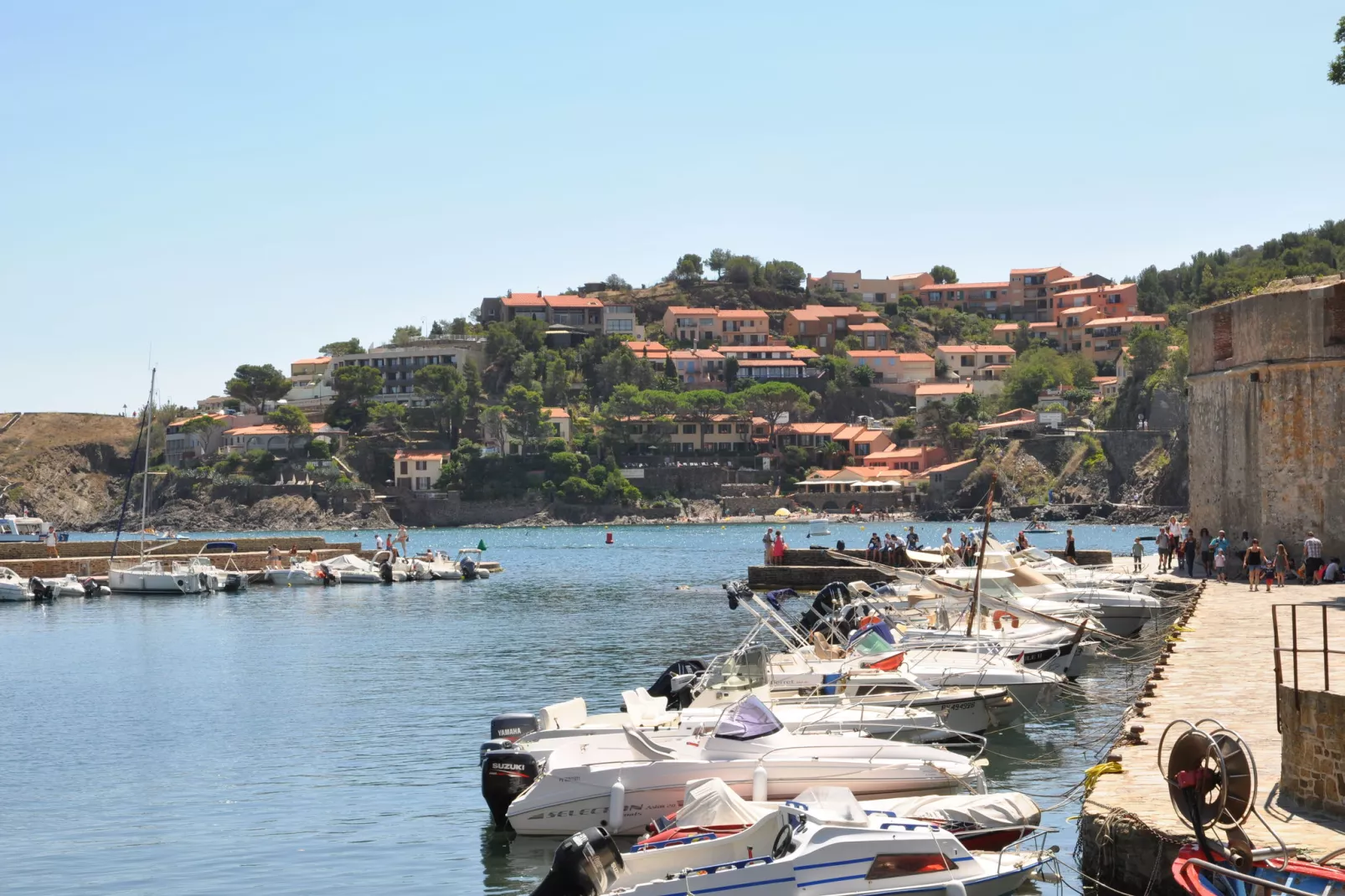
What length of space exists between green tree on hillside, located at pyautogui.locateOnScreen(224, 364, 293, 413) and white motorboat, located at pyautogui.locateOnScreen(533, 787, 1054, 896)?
518ft

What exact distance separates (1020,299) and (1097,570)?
15534 centimetres

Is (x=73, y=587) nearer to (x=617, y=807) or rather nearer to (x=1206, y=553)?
(x=1206, y=553)

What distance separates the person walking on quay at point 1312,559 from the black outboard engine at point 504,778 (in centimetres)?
1977

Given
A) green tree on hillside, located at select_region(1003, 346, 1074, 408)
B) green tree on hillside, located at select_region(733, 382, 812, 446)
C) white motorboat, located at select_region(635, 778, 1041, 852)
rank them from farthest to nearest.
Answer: green tree on hillside, located at select_region(1003, 346, 1074, 408) < green tree on hillside, located at select_region(733, 382, 812, 446) < white motorboat, located at select_region(635, 778, 1041, 852)

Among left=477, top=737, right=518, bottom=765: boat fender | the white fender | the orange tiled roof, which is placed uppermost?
the orange tiled roof

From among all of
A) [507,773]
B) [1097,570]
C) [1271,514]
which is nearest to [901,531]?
[1097,570]

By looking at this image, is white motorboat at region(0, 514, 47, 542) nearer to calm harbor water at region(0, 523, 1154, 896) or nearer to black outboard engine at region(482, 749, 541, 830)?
calm harbor water at region(0, 523, 1154, 896)

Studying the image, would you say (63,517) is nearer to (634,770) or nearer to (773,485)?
(773,485)

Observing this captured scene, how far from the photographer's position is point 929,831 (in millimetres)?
11922

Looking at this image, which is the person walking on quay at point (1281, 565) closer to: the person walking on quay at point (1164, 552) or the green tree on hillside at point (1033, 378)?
the person walking on quay at point (1164, 552)

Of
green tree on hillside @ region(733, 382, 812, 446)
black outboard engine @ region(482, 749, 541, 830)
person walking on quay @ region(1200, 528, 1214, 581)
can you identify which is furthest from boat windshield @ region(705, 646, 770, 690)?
green tree on hillside @ region(733, 382, 812, 446)

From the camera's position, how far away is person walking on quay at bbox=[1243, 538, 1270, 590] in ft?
97.6

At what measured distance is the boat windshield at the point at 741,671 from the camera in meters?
19.6

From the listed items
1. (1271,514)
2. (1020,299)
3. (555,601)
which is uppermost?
(1020,299)
